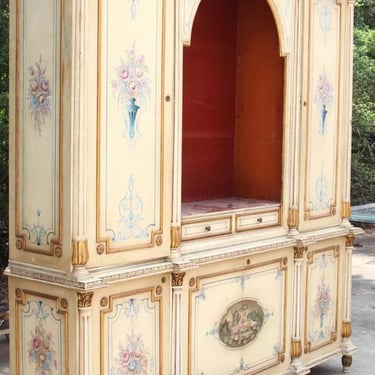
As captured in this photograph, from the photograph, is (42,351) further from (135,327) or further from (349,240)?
(349,240)

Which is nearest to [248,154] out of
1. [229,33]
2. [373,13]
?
[229,33]

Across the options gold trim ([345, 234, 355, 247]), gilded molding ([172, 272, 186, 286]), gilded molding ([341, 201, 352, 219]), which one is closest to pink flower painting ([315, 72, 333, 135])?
gilded molding ([341, 201, 352, 219])

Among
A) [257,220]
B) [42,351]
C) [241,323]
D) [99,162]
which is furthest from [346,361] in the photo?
[99,162]

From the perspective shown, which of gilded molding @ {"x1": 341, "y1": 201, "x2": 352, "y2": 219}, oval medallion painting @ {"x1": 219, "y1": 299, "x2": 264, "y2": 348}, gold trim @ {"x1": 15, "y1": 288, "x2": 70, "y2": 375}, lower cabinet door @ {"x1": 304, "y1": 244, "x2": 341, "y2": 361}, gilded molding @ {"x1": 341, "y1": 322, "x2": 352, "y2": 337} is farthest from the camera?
gilded molding @ {"x1": 341, "y1": 322, "x2": 352, "y2": 337}

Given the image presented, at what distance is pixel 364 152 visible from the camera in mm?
15398

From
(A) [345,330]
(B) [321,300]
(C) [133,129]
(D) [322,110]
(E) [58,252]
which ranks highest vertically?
Answer: (D) [322,110]

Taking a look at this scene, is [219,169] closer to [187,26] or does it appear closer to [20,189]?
[187,26]

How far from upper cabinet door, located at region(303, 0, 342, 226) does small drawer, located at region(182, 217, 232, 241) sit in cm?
80

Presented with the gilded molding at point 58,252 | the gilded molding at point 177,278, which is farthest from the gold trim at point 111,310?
the gilded molding at point 58,252

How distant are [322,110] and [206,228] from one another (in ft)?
4.60

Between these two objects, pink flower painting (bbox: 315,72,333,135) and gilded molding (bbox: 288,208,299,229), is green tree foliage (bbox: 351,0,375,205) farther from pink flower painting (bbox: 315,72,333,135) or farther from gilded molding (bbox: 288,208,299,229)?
gilded molding (bbox: 288,208,299,229)

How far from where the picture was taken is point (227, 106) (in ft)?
18.9

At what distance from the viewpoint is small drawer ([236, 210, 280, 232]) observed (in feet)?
16.0

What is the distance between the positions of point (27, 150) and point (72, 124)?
1.30 feet
